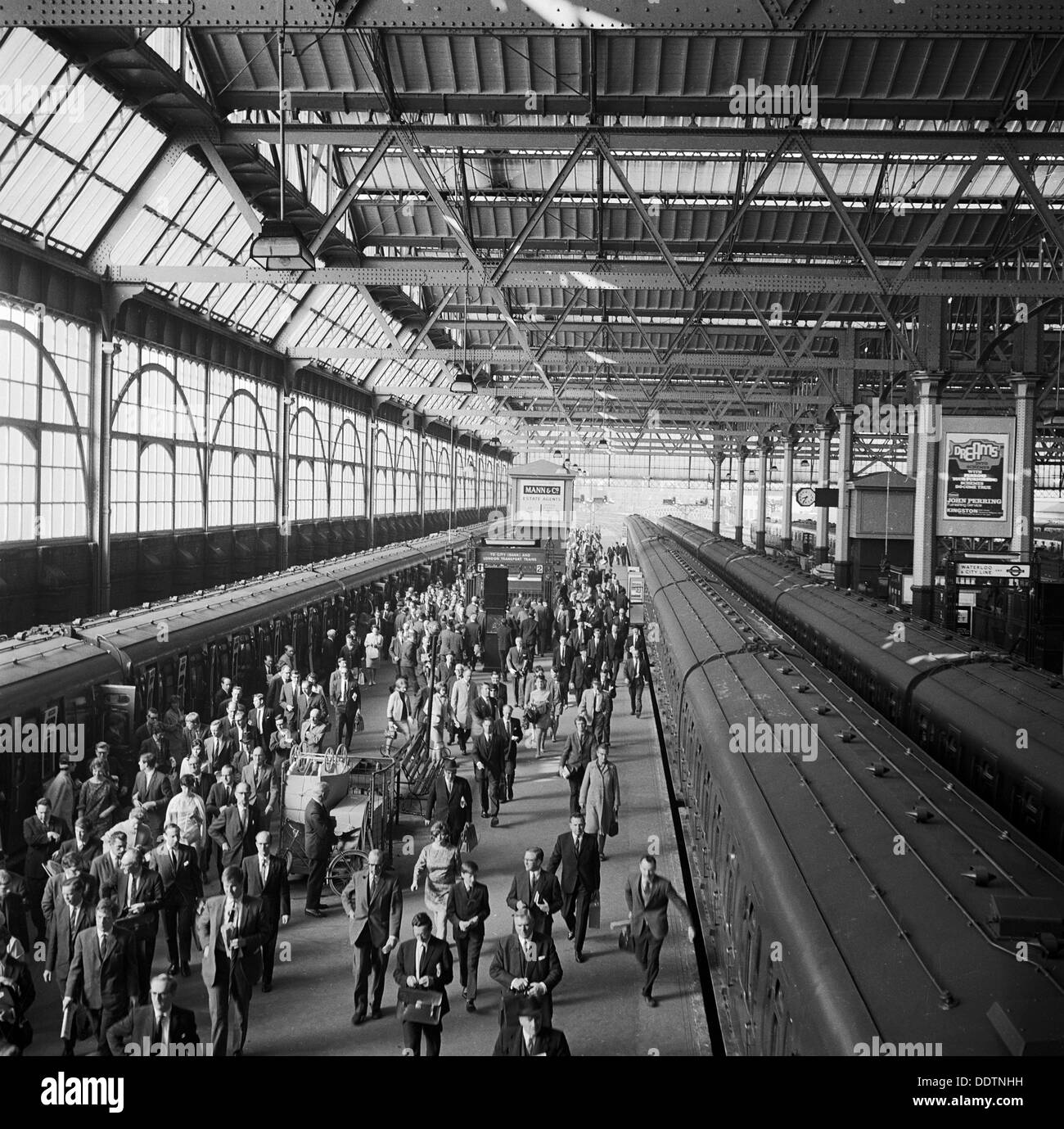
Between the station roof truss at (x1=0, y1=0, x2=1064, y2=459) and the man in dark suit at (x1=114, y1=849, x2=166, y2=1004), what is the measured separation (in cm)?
688

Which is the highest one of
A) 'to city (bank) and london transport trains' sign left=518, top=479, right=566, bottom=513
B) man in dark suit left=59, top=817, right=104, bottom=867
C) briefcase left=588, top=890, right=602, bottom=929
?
'to city (bank) and london transport trains' sign left=518, top=479, right=566, bottom=513

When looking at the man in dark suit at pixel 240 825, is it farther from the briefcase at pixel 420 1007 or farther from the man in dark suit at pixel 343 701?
the man in dark suit at pixel 343 701

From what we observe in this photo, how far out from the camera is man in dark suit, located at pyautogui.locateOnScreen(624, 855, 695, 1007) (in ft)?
25.7

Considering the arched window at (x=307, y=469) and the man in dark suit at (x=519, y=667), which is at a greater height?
the arched window at (x=307, y=469)

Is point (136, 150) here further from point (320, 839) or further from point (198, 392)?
point (320, 839)

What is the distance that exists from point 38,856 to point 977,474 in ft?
60.4

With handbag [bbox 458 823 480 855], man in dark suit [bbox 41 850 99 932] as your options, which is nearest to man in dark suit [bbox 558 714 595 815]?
handbag [bbox 458 823 480 855]

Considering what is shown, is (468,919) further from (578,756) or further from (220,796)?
(578,756)

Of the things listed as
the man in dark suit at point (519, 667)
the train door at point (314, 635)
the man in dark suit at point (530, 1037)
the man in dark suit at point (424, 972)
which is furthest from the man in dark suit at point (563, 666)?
the man in dark suit at point (530, 1037)

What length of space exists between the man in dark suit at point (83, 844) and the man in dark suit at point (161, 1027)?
7.85 feet

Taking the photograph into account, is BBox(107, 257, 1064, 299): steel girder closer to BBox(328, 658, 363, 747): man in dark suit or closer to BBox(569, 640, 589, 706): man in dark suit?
BBox(328, 658, 363, 747): man in dark suit

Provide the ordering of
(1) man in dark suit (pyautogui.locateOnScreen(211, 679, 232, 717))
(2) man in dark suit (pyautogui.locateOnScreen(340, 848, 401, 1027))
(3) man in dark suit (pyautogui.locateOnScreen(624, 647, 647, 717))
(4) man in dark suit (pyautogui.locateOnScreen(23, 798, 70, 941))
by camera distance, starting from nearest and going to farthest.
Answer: (2) man in dark suit (pyautogui.locateOnScreen(340, 848, 401, 1027)) < (4) man in dark suit (pyautogui.locateOnScreen(23, 798, 70, 941)) < (1) man in dark suit (pyautogui.locateOnScreen(211, 679, 232, 717)) < (3) man in dark suit (pyautogui.locateOnScreen(624, 647, 647, 717))

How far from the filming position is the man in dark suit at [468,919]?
788 cm

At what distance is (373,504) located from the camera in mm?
45531
